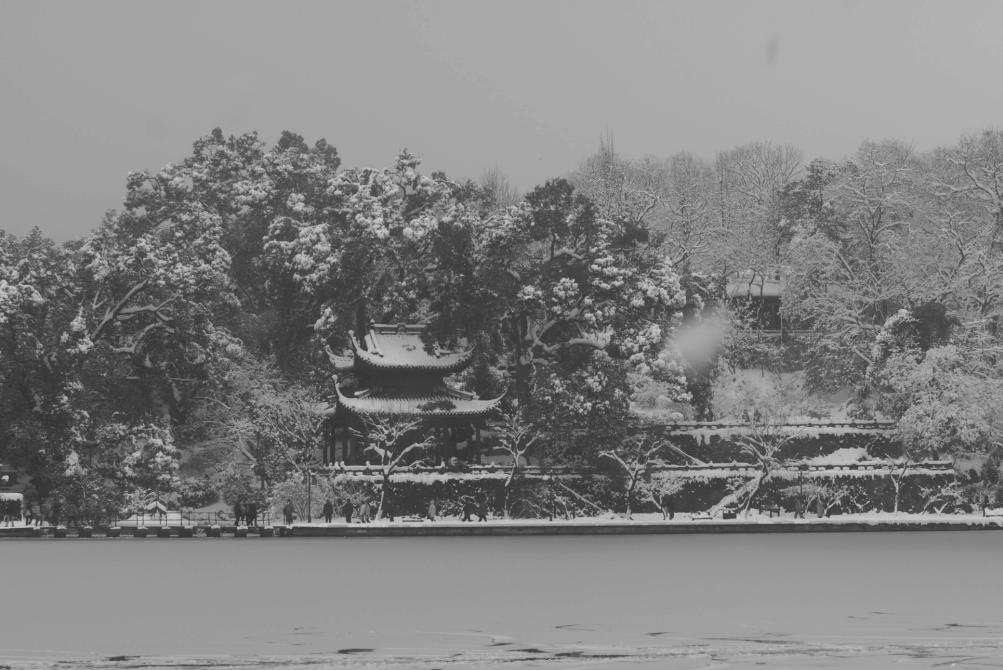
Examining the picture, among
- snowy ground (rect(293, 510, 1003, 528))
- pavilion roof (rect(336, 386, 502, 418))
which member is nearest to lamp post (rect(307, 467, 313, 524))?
snowy ground (rect(293, 510, 1003, 528))

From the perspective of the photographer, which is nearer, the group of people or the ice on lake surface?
the ice on lake surface

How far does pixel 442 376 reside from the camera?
6725 centimetres

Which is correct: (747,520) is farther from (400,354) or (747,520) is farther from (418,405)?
(400,354)

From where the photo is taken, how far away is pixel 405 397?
65.7m

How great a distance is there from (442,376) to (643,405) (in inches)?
356

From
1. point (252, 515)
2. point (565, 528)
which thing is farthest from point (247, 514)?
point (565, 528)

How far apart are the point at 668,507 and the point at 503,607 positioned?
34.6 meters

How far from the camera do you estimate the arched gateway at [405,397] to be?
213ft

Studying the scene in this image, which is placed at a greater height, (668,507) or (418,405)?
(418,405)

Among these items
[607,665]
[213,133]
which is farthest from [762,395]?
[607,665]

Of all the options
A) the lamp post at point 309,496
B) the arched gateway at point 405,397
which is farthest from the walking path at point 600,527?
the arched gateway at point 405,397

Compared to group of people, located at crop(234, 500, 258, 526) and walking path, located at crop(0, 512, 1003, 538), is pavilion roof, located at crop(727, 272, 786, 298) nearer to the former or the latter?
walking path, located at crop(0, 512, 1003, 538)

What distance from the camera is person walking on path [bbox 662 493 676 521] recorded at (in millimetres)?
61250

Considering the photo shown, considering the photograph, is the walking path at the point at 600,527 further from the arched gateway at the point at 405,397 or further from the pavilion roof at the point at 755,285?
the pavilion roof at the point at 755,285
